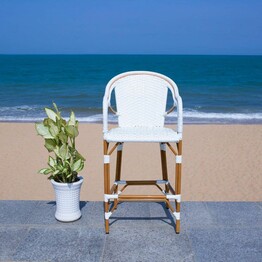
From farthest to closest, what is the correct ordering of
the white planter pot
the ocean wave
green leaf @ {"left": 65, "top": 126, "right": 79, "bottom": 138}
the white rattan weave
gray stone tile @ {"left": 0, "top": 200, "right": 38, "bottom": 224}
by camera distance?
the ocean wave → the white rattan weave → gray stone tile @ {"left": 0, "top": 200, "right": 38, "bottom": 224} → the white planter pot → green leaf @ {"left": 65, "top": 126, "right": 79, "bottom": 138}

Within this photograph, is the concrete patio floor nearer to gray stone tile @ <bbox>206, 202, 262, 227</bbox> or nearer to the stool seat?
gray stone tile @ <bbox>206, 202, 262, 227</bbox>

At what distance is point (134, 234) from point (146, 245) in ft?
0.53

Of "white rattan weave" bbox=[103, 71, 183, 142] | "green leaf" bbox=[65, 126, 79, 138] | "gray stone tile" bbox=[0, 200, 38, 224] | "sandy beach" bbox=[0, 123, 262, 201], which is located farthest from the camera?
"sandy beach" bbox=[0, 123, 262, 201]

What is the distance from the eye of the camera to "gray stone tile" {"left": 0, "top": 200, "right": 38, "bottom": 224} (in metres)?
2.62

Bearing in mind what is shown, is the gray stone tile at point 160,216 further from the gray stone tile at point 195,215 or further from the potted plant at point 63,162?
the potted plant at point 63,162

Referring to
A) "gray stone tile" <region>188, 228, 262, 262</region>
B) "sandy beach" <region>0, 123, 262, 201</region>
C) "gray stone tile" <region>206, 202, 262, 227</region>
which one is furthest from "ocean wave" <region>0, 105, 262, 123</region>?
"gray stone tile" <region>188, 228, 262, 262</region>

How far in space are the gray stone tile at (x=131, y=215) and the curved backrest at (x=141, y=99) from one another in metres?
0.64

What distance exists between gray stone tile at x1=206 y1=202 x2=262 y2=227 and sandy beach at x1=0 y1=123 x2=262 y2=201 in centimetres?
189

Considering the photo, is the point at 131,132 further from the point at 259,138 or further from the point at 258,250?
the point at 259,138

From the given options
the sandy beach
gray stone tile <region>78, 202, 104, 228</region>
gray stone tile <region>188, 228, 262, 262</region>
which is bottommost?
the sandy beach

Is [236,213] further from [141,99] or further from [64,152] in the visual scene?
[64,152]

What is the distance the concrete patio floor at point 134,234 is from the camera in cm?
217

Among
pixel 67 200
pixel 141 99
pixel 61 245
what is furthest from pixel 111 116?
pixel 61 245

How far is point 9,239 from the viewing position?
2.35 m
